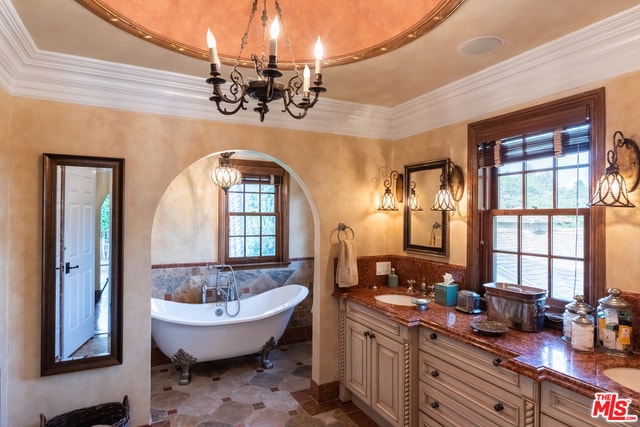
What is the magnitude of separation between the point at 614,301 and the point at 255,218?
3.61 m

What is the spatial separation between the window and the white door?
1.89 m

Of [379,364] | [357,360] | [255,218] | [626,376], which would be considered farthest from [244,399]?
[626,376]

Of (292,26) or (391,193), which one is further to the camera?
(391,193)

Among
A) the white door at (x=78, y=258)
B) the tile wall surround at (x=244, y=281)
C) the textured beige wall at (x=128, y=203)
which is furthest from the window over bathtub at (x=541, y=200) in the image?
the white door at (x=78, y=258)

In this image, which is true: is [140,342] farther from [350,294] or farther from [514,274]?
[514,274]

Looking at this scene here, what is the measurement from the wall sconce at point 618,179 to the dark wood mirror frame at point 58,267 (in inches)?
112

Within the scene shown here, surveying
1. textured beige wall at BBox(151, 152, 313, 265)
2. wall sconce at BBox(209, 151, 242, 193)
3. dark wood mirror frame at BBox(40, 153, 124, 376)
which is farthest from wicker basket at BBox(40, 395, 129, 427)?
wall sconce at BBox(209, 151, 242, 193)

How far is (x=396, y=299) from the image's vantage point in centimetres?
303

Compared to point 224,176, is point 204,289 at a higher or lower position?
lower

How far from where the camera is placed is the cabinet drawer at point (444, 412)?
198cm

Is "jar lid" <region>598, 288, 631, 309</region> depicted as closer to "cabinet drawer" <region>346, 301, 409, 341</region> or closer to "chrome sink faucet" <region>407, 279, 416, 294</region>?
"cabinet drawer" <region>346, 301, 409, 341</region>

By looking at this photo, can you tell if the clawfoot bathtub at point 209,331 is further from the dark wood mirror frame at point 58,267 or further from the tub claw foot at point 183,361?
the dark wood mirror frame at point 58,267

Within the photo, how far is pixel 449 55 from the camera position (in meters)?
2.21

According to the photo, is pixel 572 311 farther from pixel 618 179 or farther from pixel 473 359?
pixel 618 179
